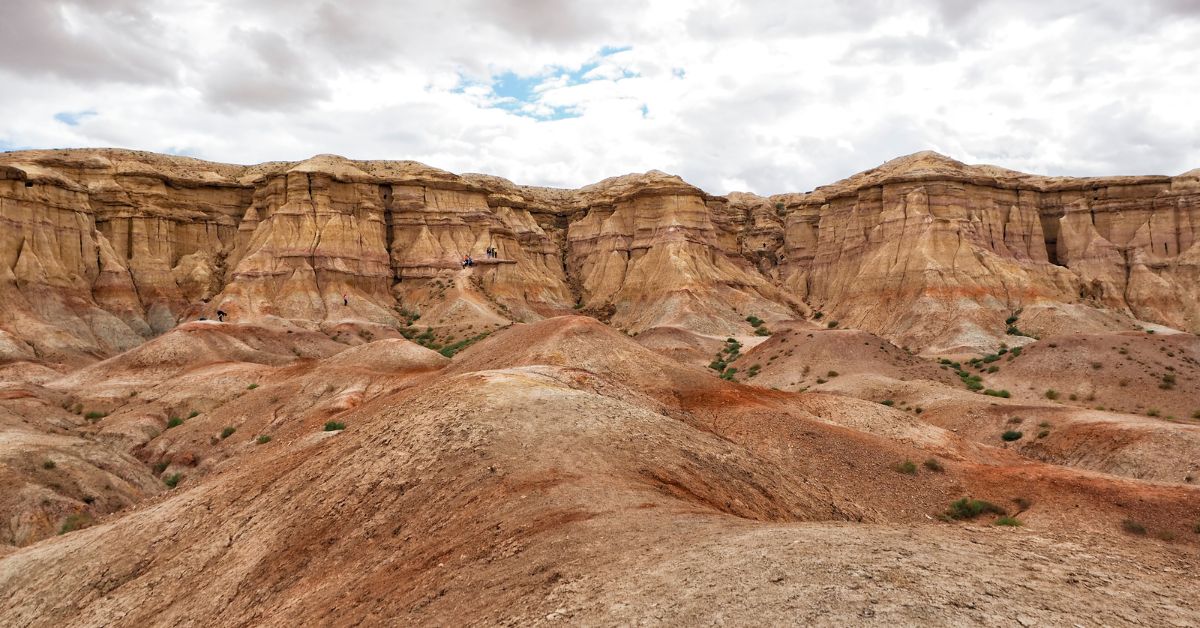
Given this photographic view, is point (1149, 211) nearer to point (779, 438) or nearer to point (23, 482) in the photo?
point (779, 438)

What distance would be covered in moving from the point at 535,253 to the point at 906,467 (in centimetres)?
6324

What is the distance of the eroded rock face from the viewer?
194 feet

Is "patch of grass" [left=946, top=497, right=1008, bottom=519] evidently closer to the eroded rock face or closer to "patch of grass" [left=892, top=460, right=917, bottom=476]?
"patch of grass" [left=892, top=460, right=917, bottom=476]

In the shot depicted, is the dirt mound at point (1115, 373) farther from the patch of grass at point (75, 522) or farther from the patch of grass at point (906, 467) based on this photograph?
the patch of grass at point (75, 522)

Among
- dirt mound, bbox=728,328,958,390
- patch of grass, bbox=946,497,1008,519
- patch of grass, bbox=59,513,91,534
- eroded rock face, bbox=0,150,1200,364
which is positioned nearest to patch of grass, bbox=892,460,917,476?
patch of grass, bbox=946,497,1008,519

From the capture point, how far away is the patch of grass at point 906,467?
72.6 feet

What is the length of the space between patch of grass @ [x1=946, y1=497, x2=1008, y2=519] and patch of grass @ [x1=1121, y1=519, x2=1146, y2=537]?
2637 mm

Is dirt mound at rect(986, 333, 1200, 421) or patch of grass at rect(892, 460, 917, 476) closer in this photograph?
patch of grass at rect(892, 460, 917, 476)

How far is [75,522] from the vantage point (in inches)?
854

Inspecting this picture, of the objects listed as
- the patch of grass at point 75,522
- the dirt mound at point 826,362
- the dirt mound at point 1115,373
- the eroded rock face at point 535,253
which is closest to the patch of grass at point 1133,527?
the dirt mound at point 1115,373

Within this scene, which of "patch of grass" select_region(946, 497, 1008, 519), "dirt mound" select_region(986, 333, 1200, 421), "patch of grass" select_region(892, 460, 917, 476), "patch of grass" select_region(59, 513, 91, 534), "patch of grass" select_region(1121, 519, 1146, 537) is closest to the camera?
"patch of grass" select_region(1121, 519, 1146, 537)

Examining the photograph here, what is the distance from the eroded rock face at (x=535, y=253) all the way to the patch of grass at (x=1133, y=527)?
38573 mm

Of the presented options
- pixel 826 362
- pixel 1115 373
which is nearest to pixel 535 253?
pixel 826 362

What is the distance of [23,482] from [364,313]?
41.7 meters
